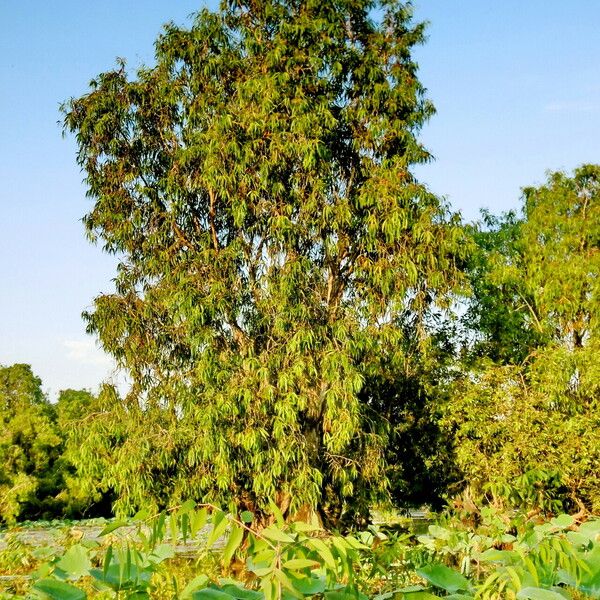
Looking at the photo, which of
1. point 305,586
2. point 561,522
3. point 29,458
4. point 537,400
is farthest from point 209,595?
point 29,458

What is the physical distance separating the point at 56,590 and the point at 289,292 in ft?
32.0

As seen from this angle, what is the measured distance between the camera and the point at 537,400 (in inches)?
496

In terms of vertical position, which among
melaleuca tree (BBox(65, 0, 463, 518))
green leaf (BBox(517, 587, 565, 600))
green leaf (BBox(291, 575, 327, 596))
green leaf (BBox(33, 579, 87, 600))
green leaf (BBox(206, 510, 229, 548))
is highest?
melaleuca tree (BBox(65, 0, 463, 518))

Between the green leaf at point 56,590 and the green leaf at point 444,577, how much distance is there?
65 cm

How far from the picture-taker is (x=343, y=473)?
1107 cm

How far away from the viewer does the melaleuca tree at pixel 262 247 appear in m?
10.9

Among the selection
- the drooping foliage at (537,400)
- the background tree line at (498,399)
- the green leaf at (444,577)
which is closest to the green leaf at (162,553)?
the green leaf at (444,577)

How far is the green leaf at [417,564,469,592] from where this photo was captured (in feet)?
4.74

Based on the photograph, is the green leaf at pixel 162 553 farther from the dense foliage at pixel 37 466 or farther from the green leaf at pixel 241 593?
the dense foliage at pixel 37 466

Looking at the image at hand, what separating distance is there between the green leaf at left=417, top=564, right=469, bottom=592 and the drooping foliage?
36.4 ft

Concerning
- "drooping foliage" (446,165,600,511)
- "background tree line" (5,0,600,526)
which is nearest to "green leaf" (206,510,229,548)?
"background tree line" (5,0,600,526)

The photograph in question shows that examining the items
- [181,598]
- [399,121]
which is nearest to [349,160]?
[399,121]

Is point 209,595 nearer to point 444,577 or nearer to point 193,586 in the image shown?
point 193,586

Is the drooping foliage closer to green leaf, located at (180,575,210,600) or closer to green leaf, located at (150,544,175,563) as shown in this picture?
green leaf, located at (150,544,175,563)
